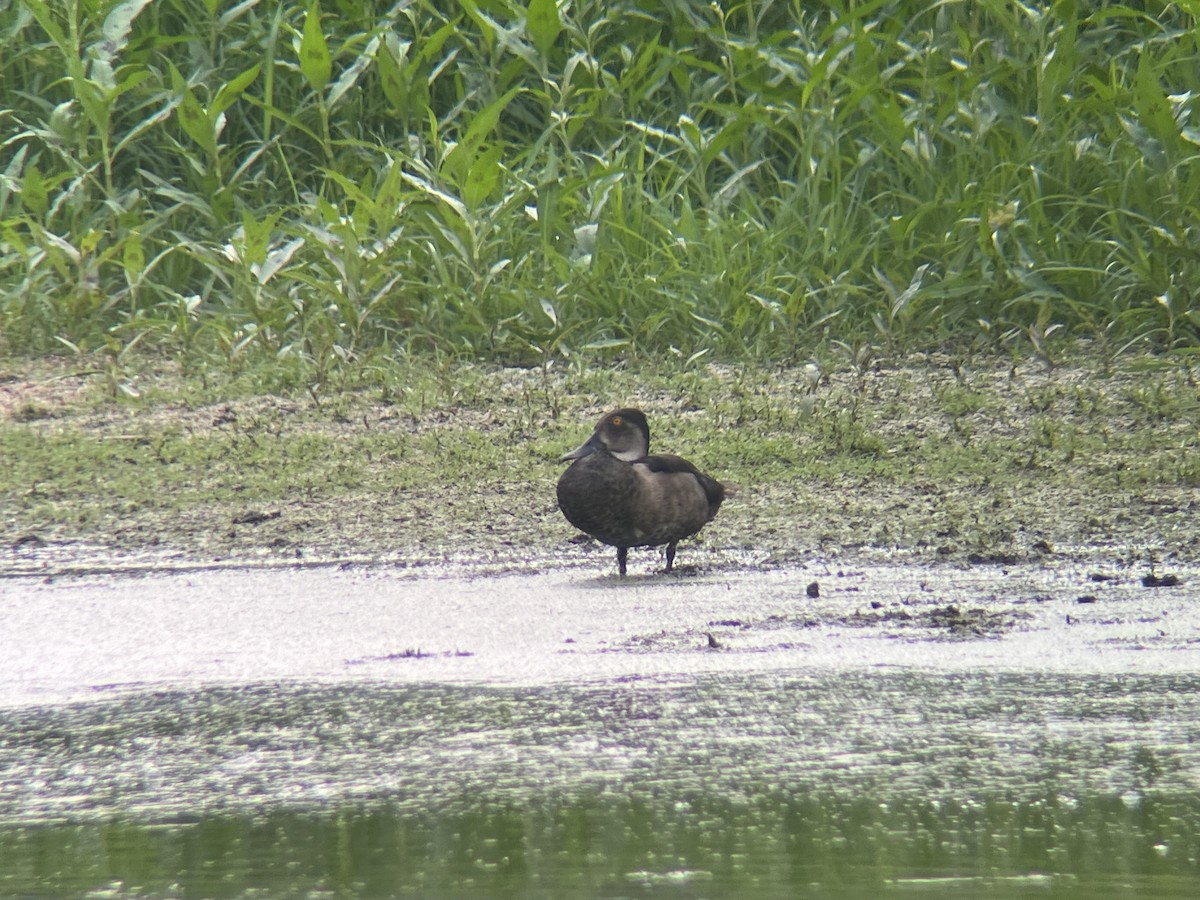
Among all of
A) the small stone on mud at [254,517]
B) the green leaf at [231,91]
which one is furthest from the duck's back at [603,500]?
the green leaf at [231,91]

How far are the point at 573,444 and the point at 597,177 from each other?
74.4 inches

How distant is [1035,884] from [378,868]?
2.92ft

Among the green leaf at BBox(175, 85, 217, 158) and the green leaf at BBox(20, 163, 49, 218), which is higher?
the green leaf at BBox(175, 85, 217, 158)

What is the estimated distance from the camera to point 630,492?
16.2ft

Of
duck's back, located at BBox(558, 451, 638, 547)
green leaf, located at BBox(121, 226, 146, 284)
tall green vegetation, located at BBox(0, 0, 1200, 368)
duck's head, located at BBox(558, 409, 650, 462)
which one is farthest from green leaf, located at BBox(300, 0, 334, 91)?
duck's back, located at BBox(558, 451, 638, 547)

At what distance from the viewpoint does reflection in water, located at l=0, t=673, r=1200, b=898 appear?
2.41 m

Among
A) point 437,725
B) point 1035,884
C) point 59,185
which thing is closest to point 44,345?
point 59,185

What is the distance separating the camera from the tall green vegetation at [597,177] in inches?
296

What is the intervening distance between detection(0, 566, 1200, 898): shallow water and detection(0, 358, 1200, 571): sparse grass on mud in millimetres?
642

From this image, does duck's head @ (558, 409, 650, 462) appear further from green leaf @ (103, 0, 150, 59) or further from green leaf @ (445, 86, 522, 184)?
green leaf @ (103, 0, 150, 59)

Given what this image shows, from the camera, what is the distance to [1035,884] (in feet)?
7.63

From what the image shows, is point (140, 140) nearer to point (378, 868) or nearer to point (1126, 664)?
point (1126, 664)

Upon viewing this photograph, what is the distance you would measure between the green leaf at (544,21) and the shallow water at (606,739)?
4.23 meters

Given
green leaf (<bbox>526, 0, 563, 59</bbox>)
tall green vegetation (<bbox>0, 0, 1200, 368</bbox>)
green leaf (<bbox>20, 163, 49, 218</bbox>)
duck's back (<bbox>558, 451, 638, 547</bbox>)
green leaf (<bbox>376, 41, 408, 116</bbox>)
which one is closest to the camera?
duck's back (<bbox>558, 451, 638, 547</bbox>)
